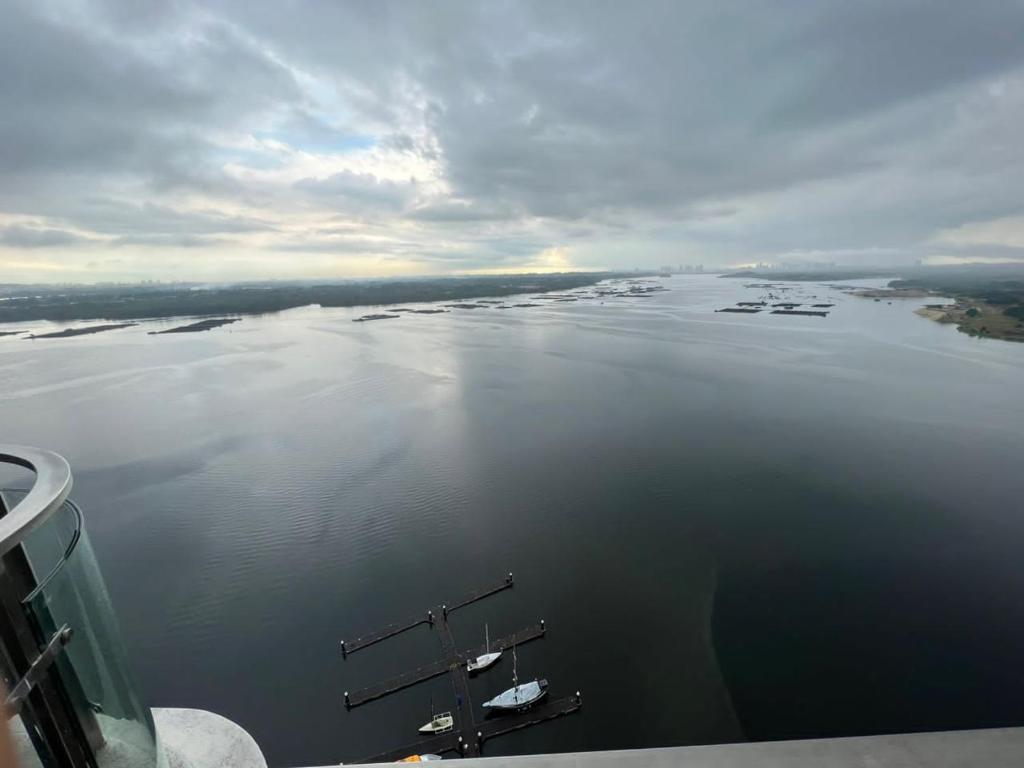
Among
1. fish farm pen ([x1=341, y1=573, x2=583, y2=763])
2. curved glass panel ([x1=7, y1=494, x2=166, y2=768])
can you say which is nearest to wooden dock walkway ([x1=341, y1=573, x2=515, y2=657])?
fish farm pen ([x1=341, y1=573, x2=583, y2=763])

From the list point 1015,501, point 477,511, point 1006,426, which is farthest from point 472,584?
point 1006,426

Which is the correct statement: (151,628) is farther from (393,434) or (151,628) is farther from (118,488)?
(393,434)

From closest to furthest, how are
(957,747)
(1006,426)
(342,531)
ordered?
1. (957,747)
2. (342,531)
3. (1006,426)

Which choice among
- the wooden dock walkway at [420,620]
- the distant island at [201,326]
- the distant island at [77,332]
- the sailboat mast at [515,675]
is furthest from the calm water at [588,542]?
the distant island at [77,332]

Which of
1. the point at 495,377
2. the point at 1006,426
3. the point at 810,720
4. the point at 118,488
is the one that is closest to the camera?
the point at 810,720

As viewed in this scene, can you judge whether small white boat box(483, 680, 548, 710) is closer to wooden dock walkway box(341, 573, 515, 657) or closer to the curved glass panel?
wooden dock walkway box(341, 573, 515, 657)

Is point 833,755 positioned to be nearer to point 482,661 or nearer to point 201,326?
point 482,661

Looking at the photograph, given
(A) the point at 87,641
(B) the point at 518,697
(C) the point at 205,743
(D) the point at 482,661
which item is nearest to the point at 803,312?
(D) the point at 482,661
